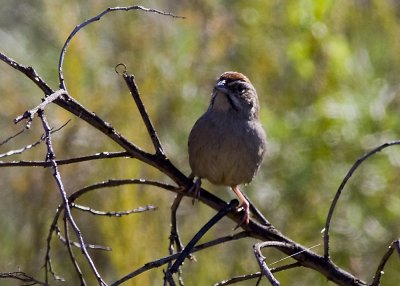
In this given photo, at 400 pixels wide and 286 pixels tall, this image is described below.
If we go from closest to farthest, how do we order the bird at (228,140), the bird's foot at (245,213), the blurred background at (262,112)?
the bird's foot at (245,213), the bird at (228,140), the blurred background at (262,112)

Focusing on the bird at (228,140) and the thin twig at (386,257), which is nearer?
the thin twig at (386,257)

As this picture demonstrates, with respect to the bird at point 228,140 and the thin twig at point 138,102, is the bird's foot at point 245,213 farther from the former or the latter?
the bird at point 228,140

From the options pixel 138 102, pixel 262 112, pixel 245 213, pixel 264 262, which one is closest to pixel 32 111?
pixel 264 262

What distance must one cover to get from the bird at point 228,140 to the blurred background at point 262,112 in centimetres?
138

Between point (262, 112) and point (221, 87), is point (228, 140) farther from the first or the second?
point (262, 112)

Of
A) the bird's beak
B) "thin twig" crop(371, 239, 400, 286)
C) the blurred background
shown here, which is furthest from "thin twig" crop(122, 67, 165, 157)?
the blurred background

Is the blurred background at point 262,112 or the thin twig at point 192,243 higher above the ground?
the blurred background at point 262,112

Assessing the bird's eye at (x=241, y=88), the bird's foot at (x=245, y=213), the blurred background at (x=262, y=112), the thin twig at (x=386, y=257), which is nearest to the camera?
the thin twig at (x=386, y=257)

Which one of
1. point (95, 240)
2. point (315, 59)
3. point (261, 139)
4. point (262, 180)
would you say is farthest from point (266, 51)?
point (261, 139)

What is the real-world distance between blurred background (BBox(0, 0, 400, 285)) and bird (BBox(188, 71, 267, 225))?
4.52 ft

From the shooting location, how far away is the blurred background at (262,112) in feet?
21.0

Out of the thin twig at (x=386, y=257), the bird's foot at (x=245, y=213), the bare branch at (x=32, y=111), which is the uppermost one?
the bird's foot at (x=245, y=213)

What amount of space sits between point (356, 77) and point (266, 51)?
0.74 m

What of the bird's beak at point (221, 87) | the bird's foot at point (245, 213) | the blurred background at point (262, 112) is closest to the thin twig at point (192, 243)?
the bird's foot at point (245, 213)
